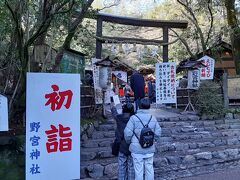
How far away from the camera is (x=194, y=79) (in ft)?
49.8

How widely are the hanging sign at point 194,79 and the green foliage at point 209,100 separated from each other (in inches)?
11.8

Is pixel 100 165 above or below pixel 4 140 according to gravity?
below

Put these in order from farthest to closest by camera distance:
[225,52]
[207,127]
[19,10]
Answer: [225,52] < [207,127] < [19,10]

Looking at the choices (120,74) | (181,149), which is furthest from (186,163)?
(120,74)

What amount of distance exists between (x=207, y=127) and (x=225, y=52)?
1242 centimetres

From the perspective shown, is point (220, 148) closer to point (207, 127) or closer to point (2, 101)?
point (207, 127)

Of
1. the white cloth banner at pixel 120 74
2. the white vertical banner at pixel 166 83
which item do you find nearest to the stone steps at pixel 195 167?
the white vertical banner at pixel 166 83

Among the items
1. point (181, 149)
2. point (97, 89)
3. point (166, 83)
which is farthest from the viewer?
point (166, 83)

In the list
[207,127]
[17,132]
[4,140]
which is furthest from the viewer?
[207,127]

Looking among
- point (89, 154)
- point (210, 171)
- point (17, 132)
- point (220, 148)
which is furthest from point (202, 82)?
point (17, 132)

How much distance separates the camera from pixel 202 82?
1521 centimetres

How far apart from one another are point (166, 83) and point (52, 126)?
934 centimetres

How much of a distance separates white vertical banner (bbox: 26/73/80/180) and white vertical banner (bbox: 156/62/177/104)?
879cm

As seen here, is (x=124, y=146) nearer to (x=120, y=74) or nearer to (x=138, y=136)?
(x=138, y=136)
